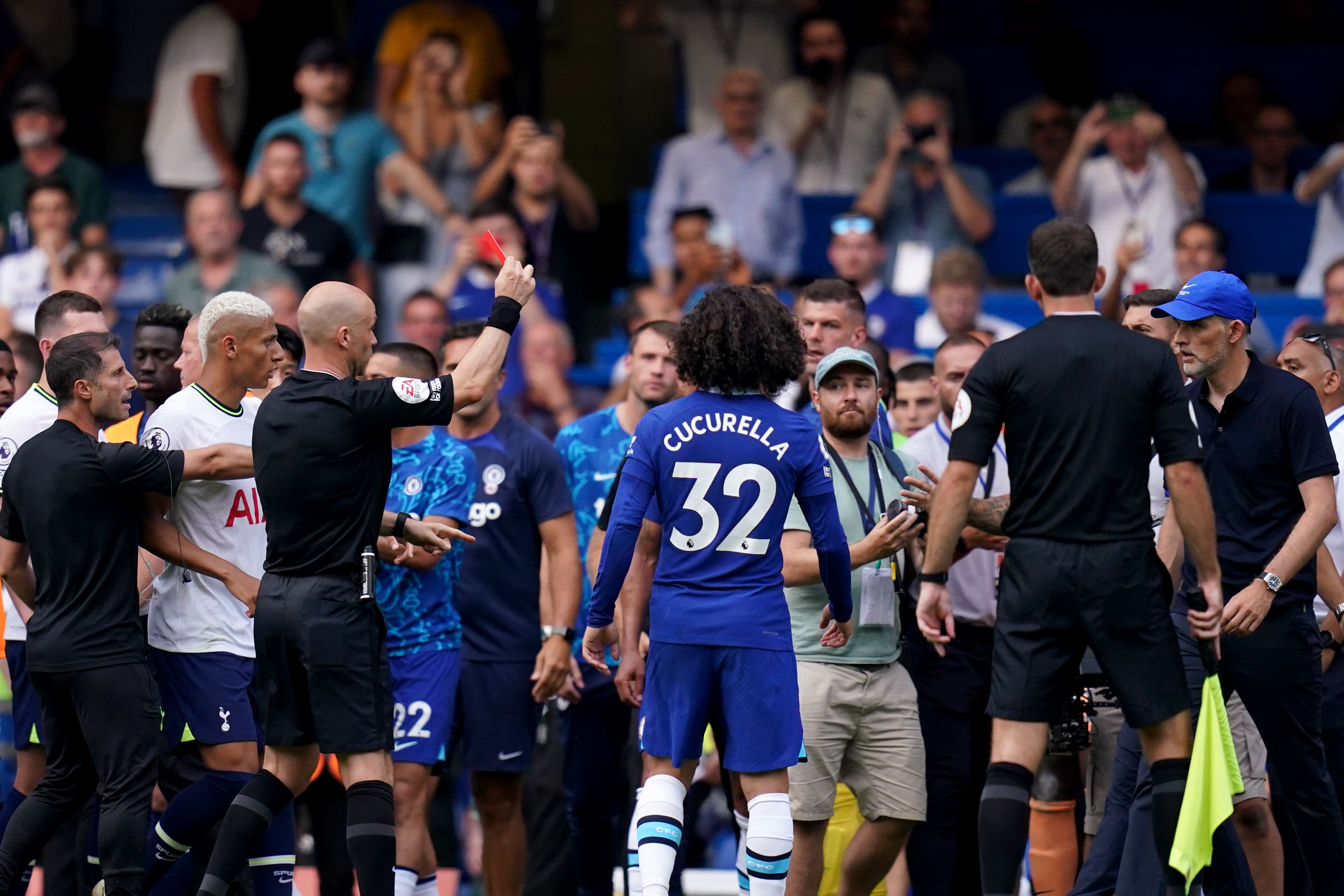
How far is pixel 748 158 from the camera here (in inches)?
429

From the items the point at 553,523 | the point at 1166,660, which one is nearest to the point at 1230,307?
the point at 1166,660

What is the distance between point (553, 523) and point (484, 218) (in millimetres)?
3771

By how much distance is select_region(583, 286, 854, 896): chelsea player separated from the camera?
534cm

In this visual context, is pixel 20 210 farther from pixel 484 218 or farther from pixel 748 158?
pixel 748 158

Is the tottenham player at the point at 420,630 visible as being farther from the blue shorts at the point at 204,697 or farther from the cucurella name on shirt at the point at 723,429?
the cucurella name on shirt at the point at 723,429

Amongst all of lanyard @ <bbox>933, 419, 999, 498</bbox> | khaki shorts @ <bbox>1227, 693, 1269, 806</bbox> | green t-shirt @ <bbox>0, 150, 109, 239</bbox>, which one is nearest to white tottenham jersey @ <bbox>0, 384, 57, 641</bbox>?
lanyard @ <bbox>933, 419, 999, 498</bbox>

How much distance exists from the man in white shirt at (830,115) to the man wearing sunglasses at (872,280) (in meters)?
1.90

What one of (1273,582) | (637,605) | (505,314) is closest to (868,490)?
(637,605)

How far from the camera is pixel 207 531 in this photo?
582 cm

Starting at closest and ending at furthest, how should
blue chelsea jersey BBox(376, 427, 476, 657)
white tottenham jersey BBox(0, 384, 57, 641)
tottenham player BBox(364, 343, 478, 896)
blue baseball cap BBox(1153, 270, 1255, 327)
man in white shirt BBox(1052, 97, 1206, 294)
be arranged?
blue baseball cap BBox(1153, 270, 1255, 327) → white tottenham jersey BBox(0, 384, 57, 641) → tottenham player BBox(364, 343, 478, 896) → blue chelsea jersey BBox(376, 427, 476, 657) → man in white shirt BBox(1052, 97, 1206, 294)

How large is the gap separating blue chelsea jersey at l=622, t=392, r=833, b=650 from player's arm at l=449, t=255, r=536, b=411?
0.53 meters

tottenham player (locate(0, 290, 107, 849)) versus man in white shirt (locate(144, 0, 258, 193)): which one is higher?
man in white shirt (locate(144, 0, 258, 193))

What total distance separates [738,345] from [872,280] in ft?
14.1

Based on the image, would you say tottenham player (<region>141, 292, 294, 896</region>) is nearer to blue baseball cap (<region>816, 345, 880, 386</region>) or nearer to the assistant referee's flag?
blue baseball cap (<region>816, 345, 880, 386</region>)
